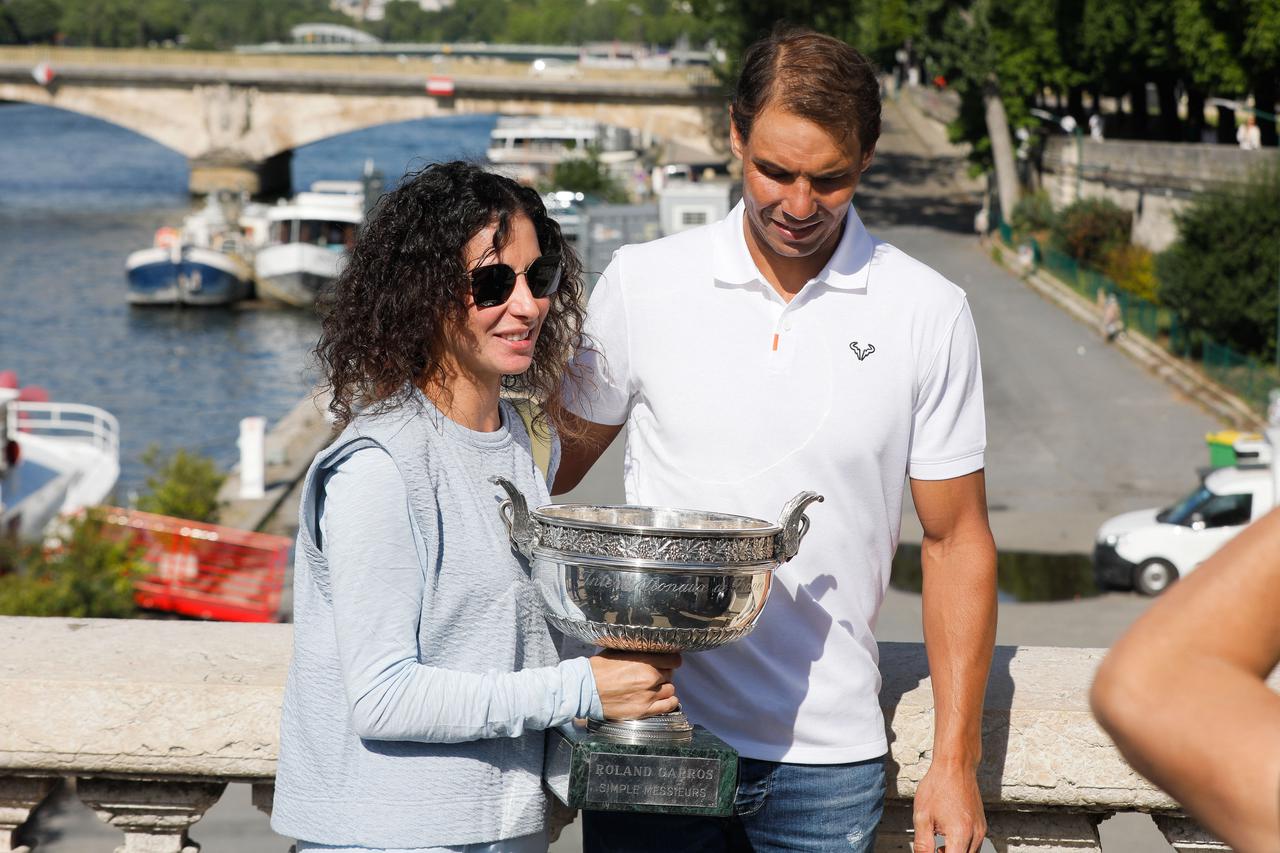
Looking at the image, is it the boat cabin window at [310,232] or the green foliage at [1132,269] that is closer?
the green foliage at [1132,269]

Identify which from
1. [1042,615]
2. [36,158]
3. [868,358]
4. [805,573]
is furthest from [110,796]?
[36,158]

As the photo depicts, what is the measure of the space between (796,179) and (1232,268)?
24.7 metres

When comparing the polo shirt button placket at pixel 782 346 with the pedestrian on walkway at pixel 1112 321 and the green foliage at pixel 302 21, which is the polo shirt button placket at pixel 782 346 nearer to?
the pedestrian on walkway at pixel 1112 321

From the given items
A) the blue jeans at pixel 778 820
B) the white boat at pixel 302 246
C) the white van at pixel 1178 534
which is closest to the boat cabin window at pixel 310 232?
the white boat at pixel 302 246

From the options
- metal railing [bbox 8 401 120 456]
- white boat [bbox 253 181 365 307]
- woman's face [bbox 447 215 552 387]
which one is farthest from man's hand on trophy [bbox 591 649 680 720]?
white boat [bbox 253 181 365 307]

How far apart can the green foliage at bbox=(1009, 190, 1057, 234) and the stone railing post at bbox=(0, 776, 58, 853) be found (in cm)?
3909

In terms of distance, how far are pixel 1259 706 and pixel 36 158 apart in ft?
260

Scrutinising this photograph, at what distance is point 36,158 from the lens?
74.2 m

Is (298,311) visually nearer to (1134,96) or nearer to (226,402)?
(226,402)

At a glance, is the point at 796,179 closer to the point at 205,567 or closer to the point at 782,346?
the point at 782,346

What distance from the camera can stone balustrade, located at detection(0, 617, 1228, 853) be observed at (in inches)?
110

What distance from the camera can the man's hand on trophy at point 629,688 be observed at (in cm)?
229

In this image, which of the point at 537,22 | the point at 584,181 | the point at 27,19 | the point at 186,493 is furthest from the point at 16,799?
the point at 537,22

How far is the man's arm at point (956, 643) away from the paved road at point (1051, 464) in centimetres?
368
